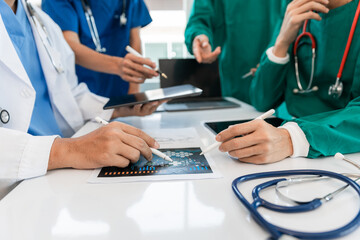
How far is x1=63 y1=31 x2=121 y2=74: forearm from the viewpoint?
106cm

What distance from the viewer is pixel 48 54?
85cm

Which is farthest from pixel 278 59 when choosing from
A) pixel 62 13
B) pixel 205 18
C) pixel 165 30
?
pixel 165 30

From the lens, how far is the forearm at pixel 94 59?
1.06 meters

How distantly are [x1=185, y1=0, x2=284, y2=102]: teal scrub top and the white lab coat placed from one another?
0.61 meters

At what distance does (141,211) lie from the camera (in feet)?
1.22

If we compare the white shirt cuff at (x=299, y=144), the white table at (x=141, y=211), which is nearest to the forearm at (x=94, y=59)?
the white table at (x=141, y=211)

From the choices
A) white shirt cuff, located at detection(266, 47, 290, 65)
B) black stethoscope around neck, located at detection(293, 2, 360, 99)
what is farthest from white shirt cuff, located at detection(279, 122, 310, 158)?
white shirt cuff, located at detection(266, 47, 290, 65)

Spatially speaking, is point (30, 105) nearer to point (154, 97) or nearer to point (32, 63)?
point (32, 63)

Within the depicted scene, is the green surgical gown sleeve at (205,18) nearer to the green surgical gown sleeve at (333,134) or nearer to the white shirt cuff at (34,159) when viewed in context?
the green surgical gown sleeve at (333,134)

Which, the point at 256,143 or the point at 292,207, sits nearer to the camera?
the point at 292,207

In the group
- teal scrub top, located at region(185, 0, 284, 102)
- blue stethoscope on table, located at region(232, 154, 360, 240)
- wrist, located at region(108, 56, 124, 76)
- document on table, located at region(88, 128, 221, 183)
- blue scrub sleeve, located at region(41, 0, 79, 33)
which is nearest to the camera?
blue stethoscope on table, located at region(232, 154, 360, 240)

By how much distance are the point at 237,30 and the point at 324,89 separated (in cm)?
65

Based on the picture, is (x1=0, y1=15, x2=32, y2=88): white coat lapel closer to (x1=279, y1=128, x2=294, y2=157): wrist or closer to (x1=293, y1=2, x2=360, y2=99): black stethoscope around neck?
(x1=279, y1=128, x2=294, y2=157): wrist

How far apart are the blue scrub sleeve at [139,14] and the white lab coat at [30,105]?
1.71ft
